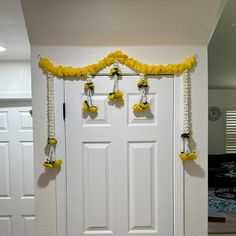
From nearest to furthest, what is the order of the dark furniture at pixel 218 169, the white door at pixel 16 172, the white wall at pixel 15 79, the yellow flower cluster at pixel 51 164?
the yellow flower cluster at pixel 51 164 → the white wall at pixel 15 79 → the white door at pixel 16 172 → the dark furniture at pixel 218 169

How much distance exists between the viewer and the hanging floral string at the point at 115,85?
147 cm

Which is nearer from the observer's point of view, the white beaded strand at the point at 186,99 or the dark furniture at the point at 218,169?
the white beaded strand at the point at 186,99

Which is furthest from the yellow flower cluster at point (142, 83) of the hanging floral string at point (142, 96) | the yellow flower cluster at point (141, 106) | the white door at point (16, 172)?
the white door at point (16, 172)

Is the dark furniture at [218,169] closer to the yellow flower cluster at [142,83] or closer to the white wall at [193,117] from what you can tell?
the white wall at [193,117]

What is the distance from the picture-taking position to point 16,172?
2.71 metres

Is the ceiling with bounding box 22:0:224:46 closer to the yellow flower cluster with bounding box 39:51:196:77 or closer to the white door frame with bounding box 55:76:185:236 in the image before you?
the yellow flower cluster with bounding box 39:51:196:77

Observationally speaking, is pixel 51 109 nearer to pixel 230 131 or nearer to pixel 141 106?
pixel 141 106

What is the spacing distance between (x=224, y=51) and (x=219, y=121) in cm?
240

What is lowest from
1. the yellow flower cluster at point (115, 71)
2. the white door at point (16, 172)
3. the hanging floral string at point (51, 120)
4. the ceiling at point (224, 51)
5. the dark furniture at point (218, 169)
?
the dark furniture at point (218, 169)

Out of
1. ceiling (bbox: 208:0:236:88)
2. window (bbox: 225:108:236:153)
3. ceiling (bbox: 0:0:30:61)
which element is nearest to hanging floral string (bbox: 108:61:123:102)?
ceiling (bbox: 0:0:30:61)

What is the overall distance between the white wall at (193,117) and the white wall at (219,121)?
212 inches

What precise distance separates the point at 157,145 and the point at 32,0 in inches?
42.6

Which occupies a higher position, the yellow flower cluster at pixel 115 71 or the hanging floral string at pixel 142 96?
the yellow flower cluster at pixel 115 71

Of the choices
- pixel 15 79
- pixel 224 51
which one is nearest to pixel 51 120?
pixel 15 79
